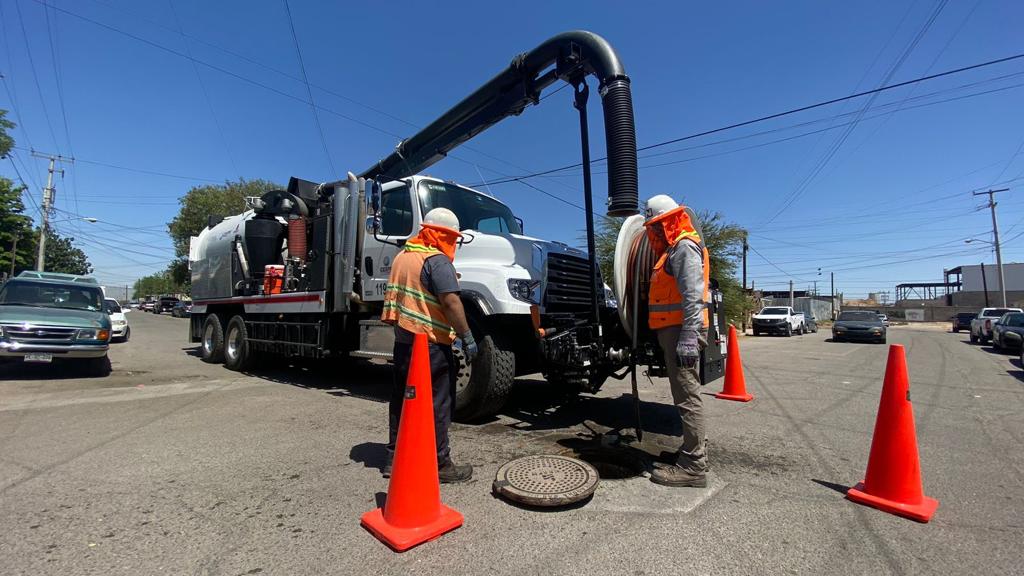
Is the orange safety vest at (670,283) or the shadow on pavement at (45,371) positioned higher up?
the orange safety vest at (670,283)

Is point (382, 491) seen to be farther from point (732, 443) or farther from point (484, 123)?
point (484, 123)

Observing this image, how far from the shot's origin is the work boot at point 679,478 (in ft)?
10.8

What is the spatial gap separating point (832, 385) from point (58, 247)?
61.0m

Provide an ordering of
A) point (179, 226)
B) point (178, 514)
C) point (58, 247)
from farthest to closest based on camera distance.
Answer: point (58, 247)
point (179, 226)
point (178, 514)

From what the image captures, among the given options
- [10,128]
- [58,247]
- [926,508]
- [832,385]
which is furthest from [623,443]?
[58,247]

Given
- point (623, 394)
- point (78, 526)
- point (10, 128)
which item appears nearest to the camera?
point (78, 526)

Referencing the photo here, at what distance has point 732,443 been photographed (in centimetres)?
441

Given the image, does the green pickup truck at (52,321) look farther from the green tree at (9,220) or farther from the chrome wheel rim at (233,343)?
the green tree at (9,220)

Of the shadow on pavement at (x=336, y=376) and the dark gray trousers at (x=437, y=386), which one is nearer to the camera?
the dark gray trousers at (x=437, y=386)

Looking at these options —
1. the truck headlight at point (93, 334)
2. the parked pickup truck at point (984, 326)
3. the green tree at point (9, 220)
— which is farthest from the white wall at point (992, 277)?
the green tree at point (9, 220)

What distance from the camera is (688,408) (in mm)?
3436

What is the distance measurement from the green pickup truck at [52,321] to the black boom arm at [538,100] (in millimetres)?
5453

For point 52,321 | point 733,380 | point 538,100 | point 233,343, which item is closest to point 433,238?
point 538,100

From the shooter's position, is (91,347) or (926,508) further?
(91,347)
